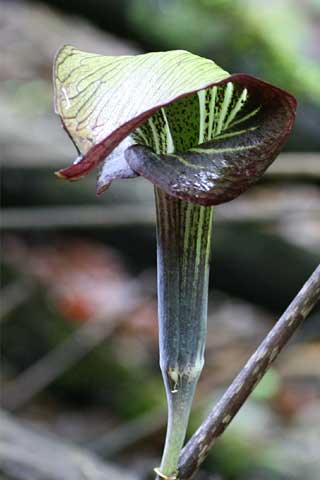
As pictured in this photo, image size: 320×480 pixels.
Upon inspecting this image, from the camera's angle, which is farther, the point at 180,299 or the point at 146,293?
the point at 146,293

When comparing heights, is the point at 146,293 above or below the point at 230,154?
below

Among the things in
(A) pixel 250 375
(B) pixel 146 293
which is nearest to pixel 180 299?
(A) pixel 250 375

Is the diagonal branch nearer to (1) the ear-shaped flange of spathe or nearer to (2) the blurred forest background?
(1) the ear-shaped flange of spathe

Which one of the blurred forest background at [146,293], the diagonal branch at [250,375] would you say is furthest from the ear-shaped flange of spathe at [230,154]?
the blurred forest background at [146,293]

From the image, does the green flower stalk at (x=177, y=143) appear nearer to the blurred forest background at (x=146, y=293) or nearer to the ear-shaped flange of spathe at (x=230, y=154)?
the ear-shaped flange of spathe at (x=230, y=154)

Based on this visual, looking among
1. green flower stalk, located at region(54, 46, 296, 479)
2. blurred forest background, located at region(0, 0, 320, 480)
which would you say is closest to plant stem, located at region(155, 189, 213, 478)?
green flower stalk, located at region(54, 46, 296, 479)

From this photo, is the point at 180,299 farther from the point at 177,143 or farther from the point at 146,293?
the point at 146,293

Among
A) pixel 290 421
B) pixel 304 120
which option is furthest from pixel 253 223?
pixel 290 421

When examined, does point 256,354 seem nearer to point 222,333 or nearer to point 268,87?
point 268,87
